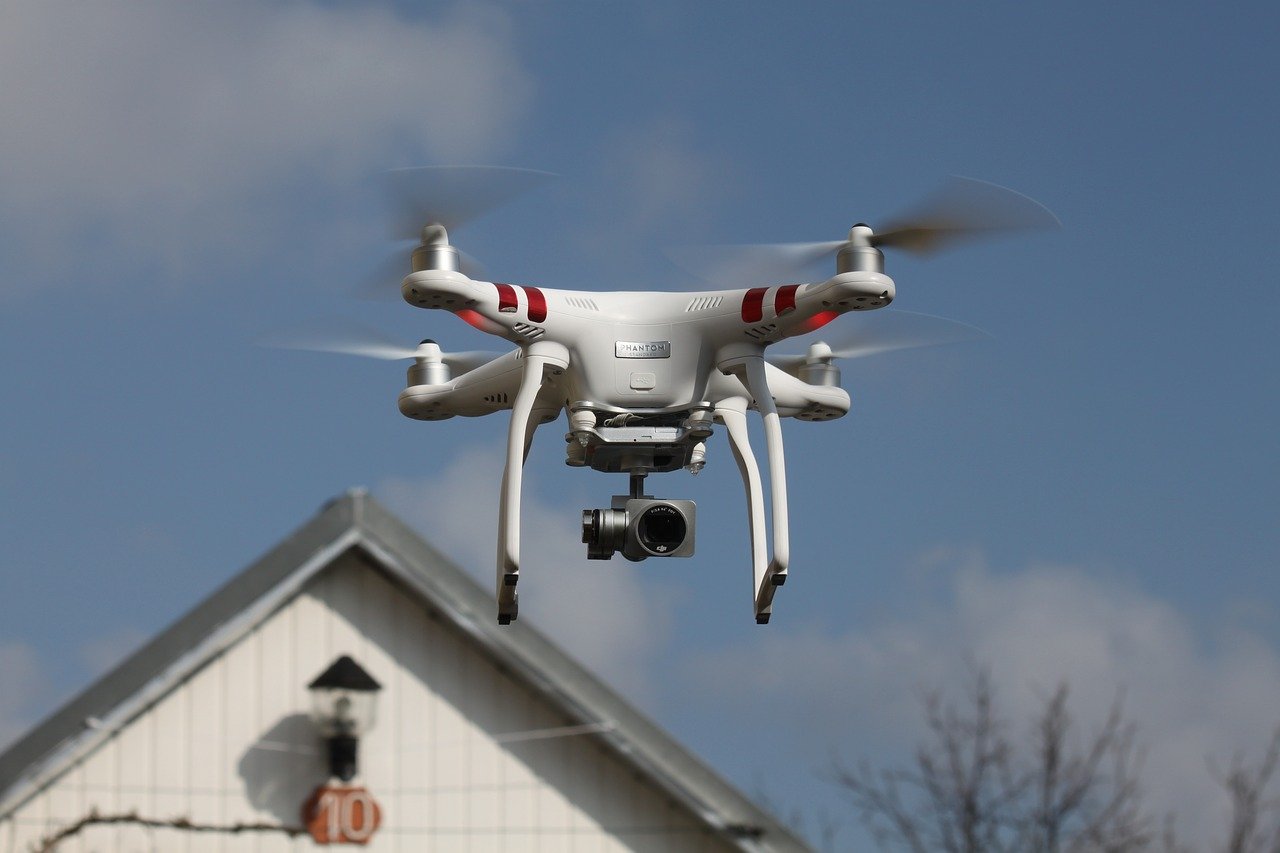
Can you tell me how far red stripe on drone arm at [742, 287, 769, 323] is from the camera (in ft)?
23.5

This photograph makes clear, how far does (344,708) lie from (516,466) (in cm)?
671

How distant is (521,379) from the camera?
7461 millimetres

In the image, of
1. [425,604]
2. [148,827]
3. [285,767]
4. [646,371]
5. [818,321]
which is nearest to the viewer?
[818,321]

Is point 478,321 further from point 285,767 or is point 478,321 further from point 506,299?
point 285,767

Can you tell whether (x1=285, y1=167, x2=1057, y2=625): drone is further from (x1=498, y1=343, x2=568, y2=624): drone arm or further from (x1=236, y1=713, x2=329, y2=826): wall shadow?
(x1=236, y1=713, x2=329, y2=826): wall shadow

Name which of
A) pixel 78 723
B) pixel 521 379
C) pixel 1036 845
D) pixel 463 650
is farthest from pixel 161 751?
pixel 521 379

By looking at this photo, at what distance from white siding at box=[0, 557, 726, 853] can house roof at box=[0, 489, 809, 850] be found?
16 cm

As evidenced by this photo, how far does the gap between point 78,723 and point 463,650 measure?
8.11 feet

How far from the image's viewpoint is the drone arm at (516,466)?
704 centimetres

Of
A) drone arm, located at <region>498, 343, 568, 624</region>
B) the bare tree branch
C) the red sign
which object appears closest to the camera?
drone arm, located at <region>498, 343, 568, 624</region>

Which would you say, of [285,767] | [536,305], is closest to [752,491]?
[536,305]

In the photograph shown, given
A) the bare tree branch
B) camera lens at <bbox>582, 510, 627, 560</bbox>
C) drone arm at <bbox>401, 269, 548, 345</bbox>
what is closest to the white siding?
the bare tree branch

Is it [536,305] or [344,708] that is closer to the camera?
[536,305]

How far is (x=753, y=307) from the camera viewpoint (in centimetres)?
718
